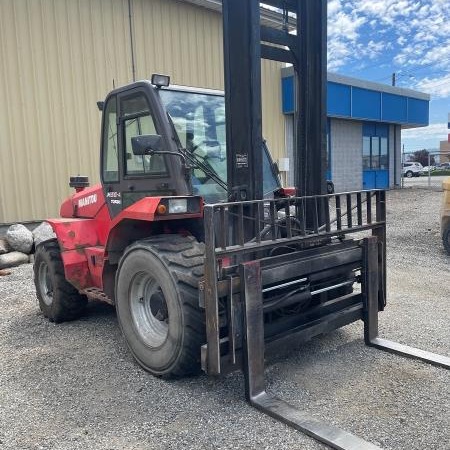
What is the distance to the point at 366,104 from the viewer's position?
2114 cm

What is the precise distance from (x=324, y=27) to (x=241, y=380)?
3179 mm

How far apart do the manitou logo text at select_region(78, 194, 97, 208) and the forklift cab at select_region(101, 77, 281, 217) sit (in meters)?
0.45

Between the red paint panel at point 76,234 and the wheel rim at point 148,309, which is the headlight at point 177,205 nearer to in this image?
the wheel rim at point 148,309

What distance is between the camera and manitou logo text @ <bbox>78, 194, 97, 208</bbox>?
534 cm

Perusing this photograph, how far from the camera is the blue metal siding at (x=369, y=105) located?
19.0 m

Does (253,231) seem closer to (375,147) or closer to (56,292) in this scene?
(56,292)

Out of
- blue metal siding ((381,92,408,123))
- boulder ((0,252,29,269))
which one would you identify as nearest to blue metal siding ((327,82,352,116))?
blue metal siding ((381,92,408,123))

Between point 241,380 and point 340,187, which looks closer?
point 241,380

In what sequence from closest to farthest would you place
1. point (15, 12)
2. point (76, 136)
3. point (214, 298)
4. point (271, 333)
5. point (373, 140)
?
1. point (214, 298)
2. point (271, 333)
3. point (15, 12)
4. point (76, 136)
5. point (373, 140)

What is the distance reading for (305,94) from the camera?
14.4ft

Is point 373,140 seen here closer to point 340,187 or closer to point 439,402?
point 340,187

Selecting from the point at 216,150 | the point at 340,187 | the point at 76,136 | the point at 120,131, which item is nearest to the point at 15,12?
the point at 76,136

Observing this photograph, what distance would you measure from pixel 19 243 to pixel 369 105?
17.0 meters

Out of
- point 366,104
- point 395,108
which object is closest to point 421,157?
point 395,108
